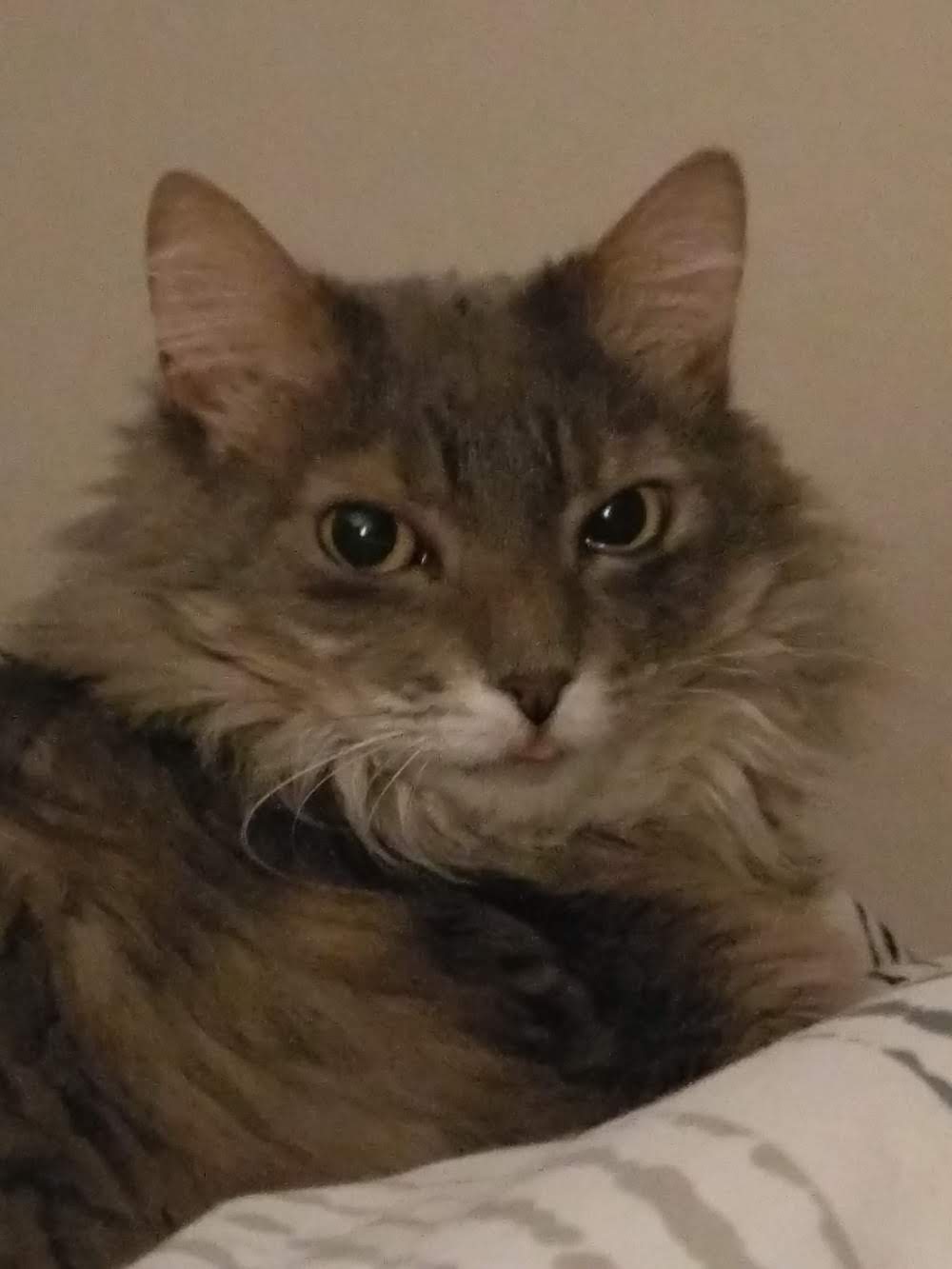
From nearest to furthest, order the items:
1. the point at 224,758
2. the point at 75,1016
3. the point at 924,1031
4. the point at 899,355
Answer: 1. the point at 924,1031
2. the point at 75,1016
3. the point at 224,758
4. the point at 899,355

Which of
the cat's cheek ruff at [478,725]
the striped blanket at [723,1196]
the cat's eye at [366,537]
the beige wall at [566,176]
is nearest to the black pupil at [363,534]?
the cat's eye at [366,537]

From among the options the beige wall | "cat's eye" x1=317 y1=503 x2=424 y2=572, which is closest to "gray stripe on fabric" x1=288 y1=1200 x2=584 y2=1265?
"cat's eye" x1=317 y1=503 x2=424 y2=572

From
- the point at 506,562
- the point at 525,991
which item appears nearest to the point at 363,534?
the point at 506,562

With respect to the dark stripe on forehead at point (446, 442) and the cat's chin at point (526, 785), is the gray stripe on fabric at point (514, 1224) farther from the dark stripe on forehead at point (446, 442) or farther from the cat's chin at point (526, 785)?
the dark stripe on forehead at point (446, 442)

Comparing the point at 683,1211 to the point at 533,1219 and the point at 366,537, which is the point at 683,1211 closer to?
the point at 533,1219

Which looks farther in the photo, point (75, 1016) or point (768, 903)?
point (768, 903)

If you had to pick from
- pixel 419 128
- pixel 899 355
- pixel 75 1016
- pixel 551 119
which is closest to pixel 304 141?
pixel 419 128

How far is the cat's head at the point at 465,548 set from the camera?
104cm

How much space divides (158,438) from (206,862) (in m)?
0.34

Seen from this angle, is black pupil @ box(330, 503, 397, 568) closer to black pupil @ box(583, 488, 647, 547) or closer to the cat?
the cat

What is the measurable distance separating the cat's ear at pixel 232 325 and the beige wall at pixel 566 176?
691 millimetres

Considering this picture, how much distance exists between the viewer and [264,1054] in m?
0.93

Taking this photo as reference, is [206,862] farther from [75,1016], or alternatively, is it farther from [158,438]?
[158,438]

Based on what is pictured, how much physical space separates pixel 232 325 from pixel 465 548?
0.24 m
